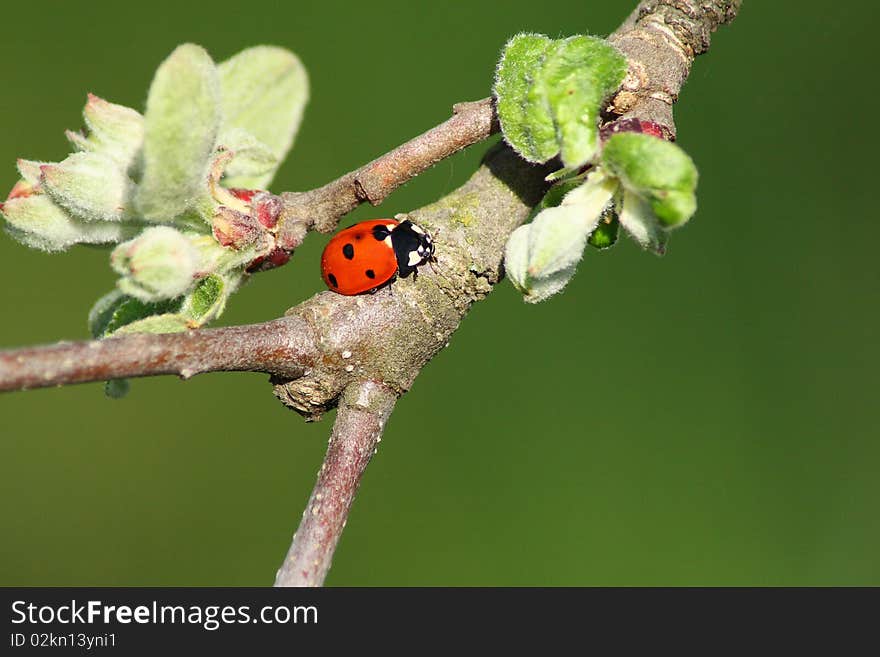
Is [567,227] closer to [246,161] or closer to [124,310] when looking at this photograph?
[246,161]

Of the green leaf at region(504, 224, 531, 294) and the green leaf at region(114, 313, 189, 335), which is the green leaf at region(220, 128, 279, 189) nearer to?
the green leaf at region(114, 313, 189, 335)

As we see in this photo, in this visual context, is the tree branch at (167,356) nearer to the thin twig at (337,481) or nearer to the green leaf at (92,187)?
the thin twig at (337,481)

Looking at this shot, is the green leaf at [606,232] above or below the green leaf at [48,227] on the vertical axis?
below

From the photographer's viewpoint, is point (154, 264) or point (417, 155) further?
point (417, 155)

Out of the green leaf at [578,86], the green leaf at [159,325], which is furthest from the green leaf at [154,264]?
the green leaf at [578,86]

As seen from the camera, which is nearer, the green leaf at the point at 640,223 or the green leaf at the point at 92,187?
the green leaf at the point at 640,223

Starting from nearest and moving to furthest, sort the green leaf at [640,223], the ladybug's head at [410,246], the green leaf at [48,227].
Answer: the green leaf at [640,223] → the green leaf at [48,227] → the ladybug's head at [410,246]

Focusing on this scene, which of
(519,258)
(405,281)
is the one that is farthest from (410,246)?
(519,258)
